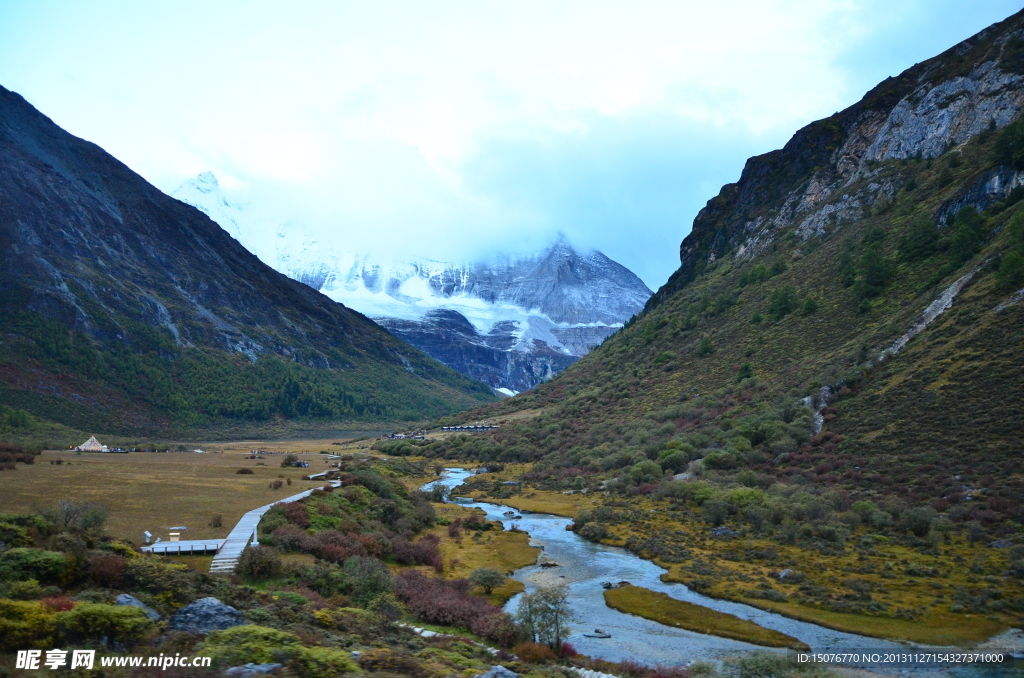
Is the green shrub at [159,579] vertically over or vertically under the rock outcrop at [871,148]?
under

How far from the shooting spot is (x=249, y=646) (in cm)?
1518

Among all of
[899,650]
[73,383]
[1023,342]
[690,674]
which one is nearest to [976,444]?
[1023,342]

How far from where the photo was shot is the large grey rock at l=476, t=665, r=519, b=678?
1734 cm

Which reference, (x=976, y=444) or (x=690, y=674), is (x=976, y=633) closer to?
(x=690, y=674)

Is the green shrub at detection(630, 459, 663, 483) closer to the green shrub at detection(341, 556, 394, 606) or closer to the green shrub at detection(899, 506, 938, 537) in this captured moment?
the green shrub at detection(899, 506, 938, 537)

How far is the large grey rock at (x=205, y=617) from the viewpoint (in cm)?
1706

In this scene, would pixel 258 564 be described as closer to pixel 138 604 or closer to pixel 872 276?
pixel 138 604

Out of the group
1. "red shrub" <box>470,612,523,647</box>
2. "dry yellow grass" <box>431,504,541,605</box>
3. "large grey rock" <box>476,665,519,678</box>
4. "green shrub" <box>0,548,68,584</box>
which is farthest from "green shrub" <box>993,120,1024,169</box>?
"green shrub" <box>0,548,68,584</box>

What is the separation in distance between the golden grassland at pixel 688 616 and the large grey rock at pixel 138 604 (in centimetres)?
1952

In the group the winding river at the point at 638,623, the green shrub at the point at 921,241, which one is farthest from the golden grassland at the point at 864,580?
the green shrub at the point at 921,241

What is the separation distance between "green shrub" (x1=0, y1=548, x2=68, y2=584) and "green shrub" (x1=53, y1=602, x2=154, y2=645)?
4351mm

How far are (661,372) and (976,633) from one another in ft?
248

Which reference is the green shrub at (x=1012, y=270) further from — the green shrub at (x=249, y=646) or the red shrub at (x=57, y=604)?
the red shrub at (x=57, y=604)

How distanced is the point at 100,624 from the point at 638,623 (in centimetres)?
2032
